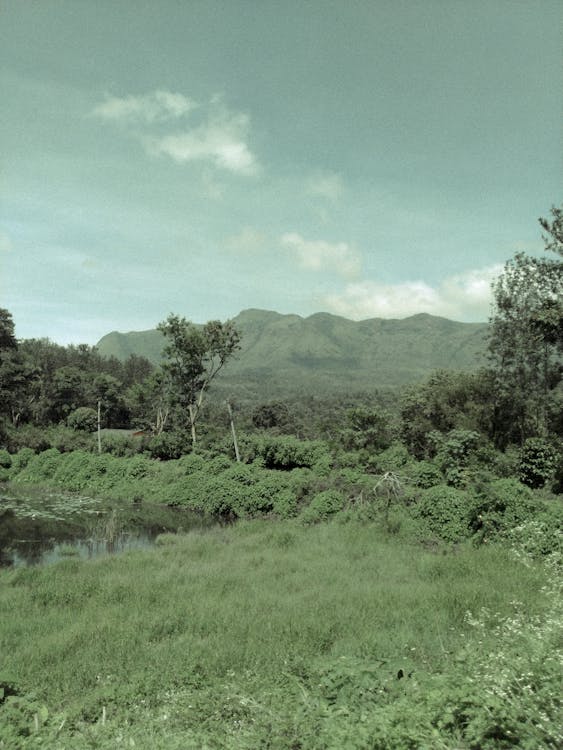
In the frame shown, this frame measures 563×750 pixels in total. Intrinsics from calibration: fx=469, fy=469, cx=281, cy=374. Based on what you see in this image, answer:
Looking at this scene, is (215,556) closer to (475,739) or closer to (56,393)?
(475,739)

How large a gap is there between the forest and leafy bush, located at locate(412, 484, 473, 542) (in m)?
0.06

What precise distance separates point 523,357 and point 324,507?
14.7m

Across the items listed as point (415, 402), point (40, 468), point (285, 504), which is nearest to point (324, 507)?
point (285, 504)

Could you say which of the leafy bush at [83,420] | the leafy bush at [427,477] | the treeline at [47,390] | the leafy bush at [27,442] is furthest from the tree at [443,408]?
the leafy bush at [83,420]

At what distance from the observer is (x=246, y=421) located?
62719 millimetres

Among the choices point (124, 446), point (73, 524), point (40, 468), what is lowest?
point (73, 524)

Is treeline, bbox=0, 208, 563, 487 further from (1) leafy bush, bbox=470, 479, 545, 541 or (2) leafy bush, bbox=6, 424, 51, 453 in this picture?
(1) leafy bush, bbox=470, 479, 545, 541

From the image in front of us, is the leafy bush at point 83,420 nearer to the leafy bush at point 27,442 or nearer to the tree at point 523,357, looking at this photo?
the leafy bush at point 27,442

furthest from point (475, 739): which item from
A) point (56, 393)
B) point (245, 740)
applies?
point (56, 393)

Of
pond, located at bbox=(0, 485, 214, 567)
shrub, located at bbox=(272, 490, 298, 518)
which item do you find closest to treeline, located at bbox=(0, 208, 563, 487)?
shrub, located at bbox=(272, 490, 298, 518)

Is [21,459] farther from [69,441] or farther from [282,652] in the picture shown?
[282,652]

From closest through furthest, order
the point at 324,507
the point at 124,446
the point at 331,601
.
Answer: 1. the point at 331,601
2. the point at 324,507
3. the point at 124,446

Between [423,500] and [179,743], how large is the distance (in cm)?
1250

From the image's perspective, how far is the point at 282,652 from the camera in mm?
6883
